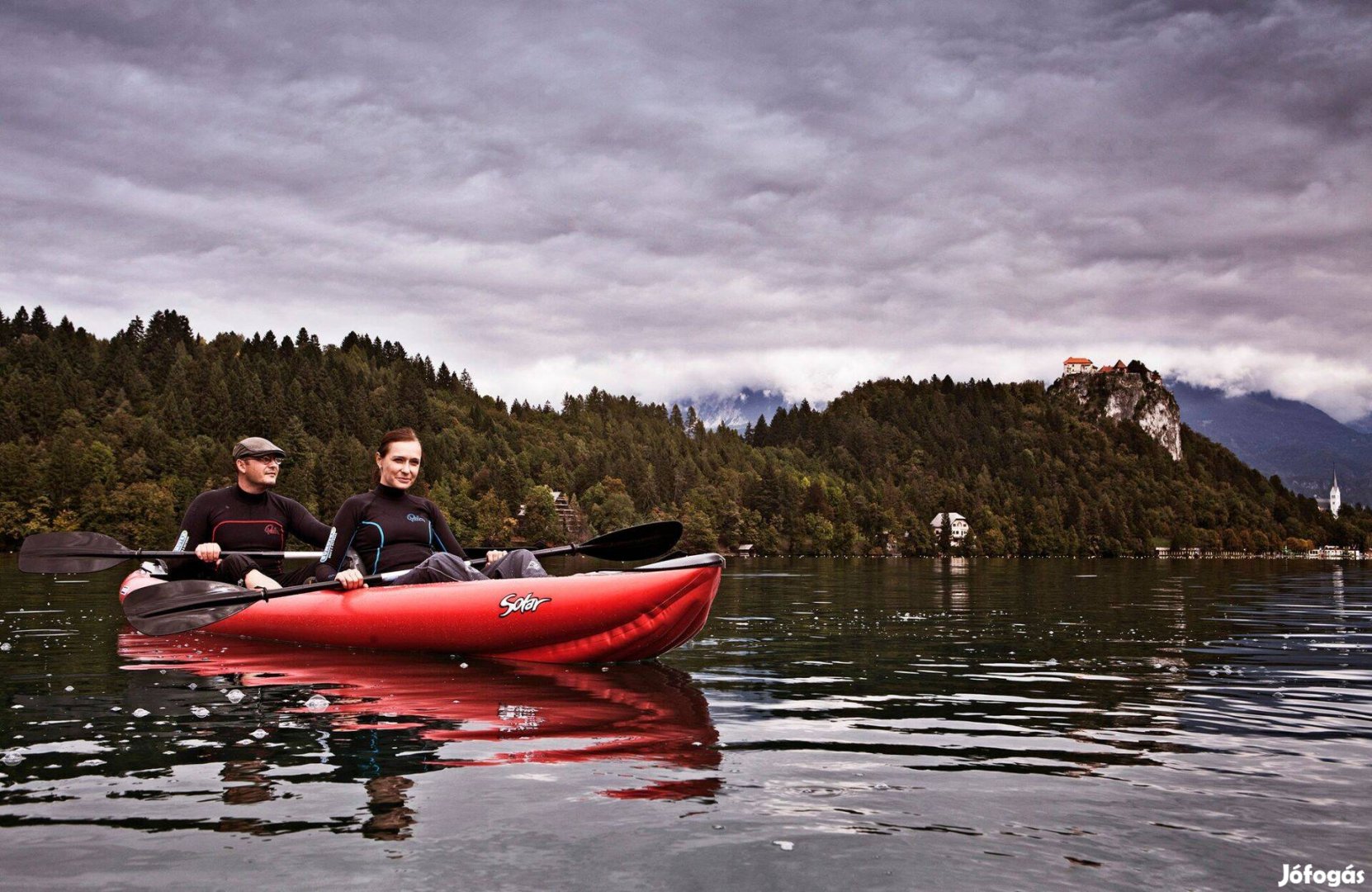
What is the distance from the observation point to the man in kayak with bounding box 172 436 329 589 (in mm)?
13969

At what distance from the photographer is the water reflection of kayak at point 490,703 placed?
704 cm

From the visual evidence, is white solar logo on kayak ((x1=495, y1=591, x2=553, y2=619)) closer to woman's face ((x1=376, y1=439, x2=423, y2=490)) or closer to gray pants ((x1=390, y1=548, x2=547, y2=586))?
gray pants ((x1=390, y1=548, x2=547, y2=586))

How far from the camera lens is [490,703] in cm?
922

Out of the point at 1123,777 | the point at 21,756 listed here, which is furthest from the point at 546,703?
the point at 1123,777

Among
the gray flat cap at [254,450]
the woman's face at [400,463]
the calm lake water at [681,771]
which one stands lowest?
the calm lake water at [681,771]

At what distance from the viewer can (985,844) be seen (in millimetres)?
4988

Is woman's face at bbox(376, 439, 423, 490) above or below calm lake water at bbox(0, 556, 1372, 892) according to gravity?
above

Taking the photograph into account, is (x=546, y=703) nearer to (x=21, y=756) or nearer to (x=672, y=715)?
(x=672, y=715)

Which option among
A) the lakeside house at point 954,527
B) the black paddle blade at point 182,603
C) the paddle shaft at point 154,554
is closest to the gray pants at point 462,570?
the paddle shaft at point 154,554

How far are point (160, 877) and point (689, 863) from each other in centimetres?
214

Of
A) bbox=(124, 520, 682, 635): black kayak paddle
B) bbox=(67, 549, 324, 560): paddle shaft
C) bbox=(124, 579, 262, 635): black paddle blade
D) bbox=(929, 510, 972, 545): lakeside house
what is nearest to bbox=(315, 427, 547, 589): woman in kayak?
bbox=(124, 520, 682, 635): black kayak paddle

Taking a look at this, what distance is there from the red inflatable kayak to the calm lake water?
29cm

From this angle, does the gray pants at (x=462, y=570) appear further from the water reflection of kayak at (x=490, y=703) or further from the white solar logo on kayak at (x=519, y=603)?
the water reflection of kayak at (x=490, y=703)

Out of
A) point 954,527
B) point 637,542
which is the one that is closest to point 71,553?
point 637,542
